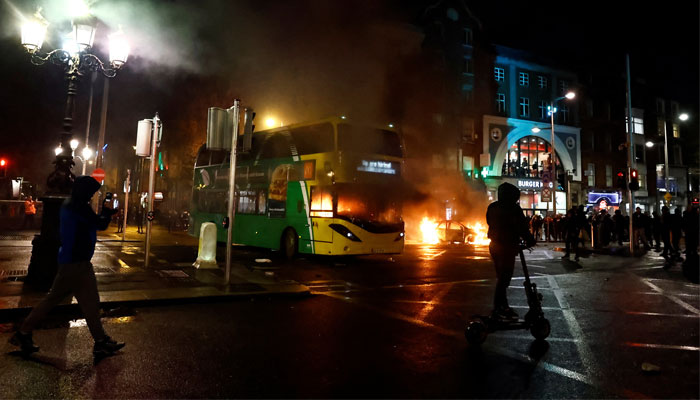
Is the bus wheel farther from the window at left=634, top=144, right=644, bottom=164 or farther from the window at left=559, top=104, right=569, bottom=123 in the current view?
the window at left=634, top=144, right=644, bottom=164

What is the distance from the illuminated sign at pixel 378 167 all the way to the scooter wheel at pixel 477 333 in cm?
741

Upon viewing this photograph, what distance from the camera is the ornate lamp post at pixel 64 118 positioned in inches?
260

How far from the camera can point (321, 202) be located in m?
11.5

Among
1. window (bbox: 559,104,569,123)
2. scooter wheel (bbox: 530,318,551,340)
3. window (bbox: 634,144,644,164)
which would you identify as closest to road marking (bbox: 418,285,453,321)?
scooter wheel (bbox: 530,318,551,340)

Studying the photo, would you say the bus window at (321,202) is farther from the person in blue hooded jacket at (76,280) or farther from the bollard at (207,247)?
the person in blue hooded jacket at (76,280)

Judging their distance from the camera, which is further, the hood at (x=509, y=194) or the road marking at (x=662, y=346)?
the hood at (x=509, y=194)

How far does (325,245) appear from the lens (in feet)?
37.5

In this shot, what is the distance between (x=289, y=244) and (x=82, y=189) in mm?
8494

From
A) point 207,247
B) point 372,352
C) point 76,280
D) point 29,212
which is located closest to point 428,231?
point 207,247

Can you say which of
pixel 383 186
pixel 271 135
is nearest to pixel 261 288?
pixel 383 186

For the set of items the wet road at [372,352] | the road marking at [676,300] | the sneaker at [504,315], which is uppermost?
the sneaker at [504,315]

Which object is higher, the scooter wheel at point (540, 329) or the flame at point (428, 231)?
the flame at point (428, 231)

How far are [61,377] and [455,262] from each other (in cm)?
1082

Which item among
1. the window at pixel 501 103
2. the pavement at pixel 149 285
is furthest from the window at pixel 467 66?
the pavement at pixel 149 285
